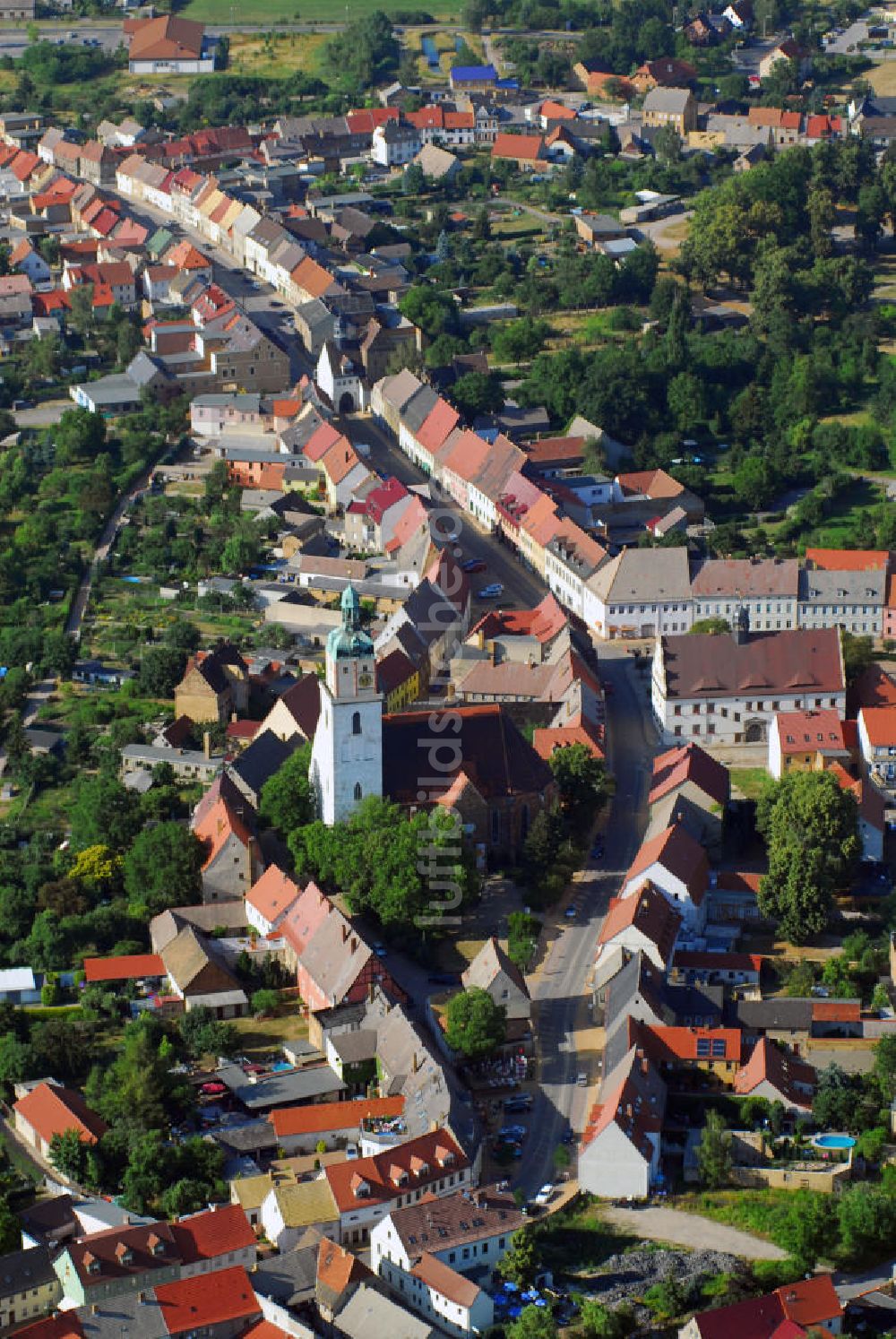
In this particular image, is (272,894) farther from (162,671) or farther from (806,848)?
(162,671)

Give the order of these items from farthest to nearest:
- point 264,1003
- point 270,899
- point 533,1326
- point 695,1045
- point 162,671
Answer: point 162,671 → point 270,899 → point 264,1003 → point 695,1045 → point 533,1326

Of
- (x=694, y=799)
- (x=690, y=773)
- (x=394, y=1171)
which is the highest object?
(x=690, y=773)

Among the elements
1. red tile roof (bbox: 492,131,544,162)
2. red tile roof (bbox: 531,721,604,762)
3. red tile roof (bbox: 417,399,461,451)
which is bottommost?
red tile roof (bbox: 531,721,604,762)

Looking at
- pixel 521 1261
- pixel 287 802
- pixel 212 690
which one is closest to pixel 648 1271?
pixel 521 1261

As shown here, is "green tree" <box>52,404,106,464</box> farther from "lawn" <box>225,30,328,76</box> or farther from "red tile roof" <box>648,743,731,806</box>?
"lawn" <box>225,30,328,76</box>

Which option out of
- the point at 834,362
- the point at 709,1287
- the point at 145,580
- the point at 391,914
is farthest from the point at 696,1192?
the point at 834,362

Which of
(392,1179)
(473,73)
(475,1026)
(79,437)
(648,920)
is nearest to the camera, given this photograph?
(392,1179)

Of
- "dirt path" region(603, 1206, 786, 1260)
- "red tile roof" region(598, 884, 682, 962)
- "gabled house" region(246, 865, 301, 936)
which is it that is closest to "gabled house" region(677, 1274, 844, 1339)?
"dirt path" region(603, 1206, 786, 1260)

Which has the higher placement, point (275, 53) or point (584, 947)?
point (275, 53)

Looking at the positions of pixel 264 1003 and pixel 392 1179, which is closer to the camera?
pixel 392 1179
